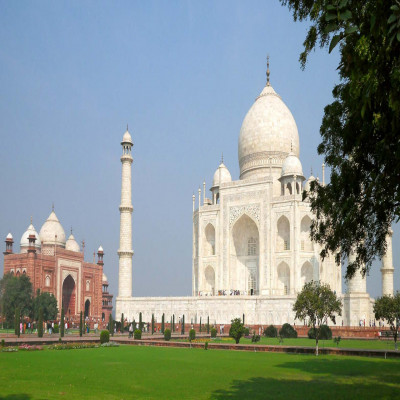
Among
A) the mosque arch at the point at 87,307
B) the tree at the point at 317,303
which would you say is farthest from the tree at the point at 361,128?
the mosque arch at the point at 87,307

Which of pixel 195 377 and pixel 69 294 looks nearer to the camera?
pixel 195 377

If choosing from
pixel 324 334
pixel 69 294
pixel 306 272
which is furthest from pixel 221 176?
pixel 69 294

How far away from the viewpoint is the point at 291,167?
129ft

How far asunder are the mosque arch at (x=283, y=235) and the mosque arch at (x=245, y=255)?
6.89 ft

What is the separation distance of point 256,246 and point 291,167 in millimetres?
6324

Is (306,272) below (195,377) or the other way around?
the other way around

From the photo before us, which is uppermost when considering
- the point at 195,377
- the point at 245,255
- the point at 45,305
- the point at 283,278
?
the point at 245,255

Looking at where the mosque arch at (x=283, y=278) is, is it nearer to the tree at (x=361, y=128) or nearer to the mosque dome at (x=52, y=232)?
the mosque dome at (x=52, y=232)

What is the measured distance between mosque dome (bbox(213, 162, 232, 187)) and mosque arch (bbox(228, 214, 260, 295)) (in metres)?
4.36

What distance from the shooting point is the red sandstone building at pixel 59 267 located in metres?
47.8

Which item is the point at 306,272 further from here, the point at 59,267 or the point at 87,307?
the point at 87,307

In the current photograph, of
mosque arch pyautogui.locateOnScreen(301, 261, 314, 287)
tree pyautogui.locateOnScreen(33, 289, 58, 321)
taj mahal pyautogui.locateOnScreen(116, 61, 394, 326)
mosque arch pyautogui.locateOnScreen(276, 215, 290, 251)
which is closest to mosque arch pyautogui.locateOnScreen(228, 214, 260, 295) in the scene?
taj mahal pyautogui.locateOnScreen(116, 61, 394, 326)

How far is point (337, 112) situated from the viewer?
1018 cm

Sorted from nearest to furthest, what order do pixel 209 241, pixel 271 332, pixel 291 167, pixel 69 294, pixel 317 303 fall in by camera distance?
1. pixel 317 303
2. pixel 271 332
3. pixel 291 167
4. pixel 209 241
5. pixel 69 294
